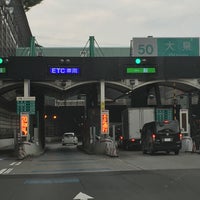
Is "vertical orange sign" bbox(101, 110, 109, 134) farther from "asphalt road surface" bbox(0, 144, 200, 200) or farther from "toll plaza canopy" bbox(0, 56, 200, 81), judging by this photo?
"asphalt road surface" bbox(0, 144, 200, 200)

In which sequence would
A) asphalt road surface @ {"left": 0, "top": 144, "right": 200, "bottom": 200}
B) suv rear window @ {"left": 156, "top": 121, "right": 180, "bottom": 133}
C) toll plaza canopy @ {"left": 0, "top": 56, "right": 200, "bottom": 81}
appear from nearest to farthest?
asphalt road surface @ {"left": 0, "top": 144, "right": 200, "bottom": 200}
suv rear window @ {"left": 156, "top": 121, "right": 180, "bottom": 133}
toll plaza canopy @ {"left": 0, "top": 56, "right": 200, "bottom": 81}

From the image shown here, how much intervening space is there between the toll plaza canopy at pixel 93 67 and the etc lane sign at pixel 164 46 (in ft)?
9.21

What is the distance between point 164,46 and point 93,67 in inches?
284

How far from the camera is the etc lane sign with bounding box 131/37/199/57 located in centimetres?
3491

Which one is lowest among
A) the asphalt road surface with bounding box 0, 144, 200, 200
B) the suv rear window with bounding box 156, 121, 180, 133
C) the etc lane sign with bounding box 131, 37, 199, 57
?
the asphalt road surface with bounding box 0, 144, 200, 200

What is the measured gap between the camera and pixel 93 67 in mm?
32062

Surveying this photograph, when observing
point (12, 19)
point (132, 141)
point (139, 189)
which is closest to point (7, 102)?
point (12, 19)

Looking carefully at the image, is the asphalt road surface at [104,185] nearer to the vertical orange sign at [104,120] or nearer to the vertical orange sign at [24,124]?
A: the vertical orange sign at [24,124]

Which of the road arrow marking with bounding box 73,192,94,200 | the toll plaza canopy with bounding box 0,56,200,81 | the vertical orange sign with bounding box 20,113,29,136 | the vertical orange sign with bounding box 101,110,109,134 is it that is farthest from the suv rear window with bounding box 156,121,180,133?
the road arrow marking with bounding box 73,192,94,200

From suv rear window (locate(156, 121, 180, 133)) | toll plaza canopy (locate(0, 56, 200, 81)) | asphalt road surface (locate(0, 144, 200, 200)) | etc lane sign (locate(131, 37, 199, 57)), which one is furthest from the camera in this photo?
etc lane sign (locate(131, 37, 199, 57))

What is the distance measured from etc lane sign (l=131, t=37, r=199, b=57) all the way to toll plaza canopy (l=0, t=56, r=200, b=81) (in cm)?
281

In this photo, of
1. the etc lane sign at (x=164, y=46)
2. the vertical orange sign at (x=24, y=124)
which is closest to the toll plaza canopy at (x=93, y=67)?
the etc lane sign at (x=164, y=46)

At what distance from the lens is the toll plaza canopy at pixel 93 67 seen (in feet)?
104

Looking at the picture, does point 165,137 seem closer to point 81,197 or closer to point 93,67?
point 93,67
